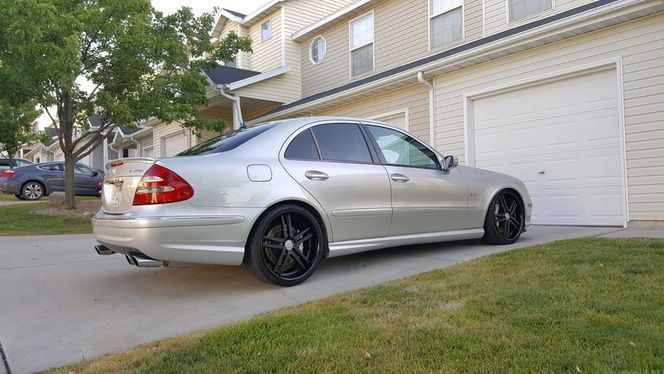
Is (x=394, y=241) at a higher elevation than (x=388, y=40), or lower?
lower

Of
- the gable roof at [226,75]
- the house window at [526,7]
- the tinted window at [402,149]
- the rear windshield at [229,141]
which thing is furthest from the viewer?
the gable roof at [226,75]

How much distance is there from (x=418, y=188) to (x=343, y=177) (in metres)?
1.00

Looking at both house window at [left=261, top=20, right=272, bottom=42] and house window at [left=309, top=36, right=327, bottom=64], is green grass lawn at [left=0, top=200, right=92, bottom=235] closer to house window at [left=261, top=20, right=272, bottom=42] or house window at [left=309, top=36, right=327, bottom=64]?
house window at [left=309, top=36, right=327, bottom=64]

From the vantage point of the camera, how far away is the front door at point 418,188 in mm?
5156

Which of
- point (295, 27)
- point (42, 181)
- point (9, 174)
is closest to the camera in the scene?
point (295, 27)

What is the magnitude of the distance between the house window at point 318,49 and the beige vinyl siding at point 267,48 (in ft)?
3.44

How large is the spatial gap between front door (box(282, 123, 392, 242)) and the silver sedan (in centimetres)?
1

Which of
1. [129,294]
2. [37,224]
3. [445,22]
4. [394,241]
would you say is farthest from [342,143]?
[37,224]

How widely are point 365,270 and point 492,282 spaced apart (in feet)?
4.53

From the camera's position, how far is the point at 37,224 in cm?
992

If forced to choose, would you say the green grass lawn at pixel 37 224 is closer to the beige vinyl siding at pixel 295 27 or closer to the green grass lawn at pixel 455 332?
the green grass lawn at pixel 455 332

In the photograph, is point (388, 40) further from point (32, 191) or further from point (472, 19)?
point (32, 191)

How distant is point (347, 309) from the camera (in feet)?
11.3

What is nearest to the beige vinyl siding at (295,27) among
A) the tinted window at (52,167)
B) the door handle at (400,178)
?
the tinted window at (52,167)
